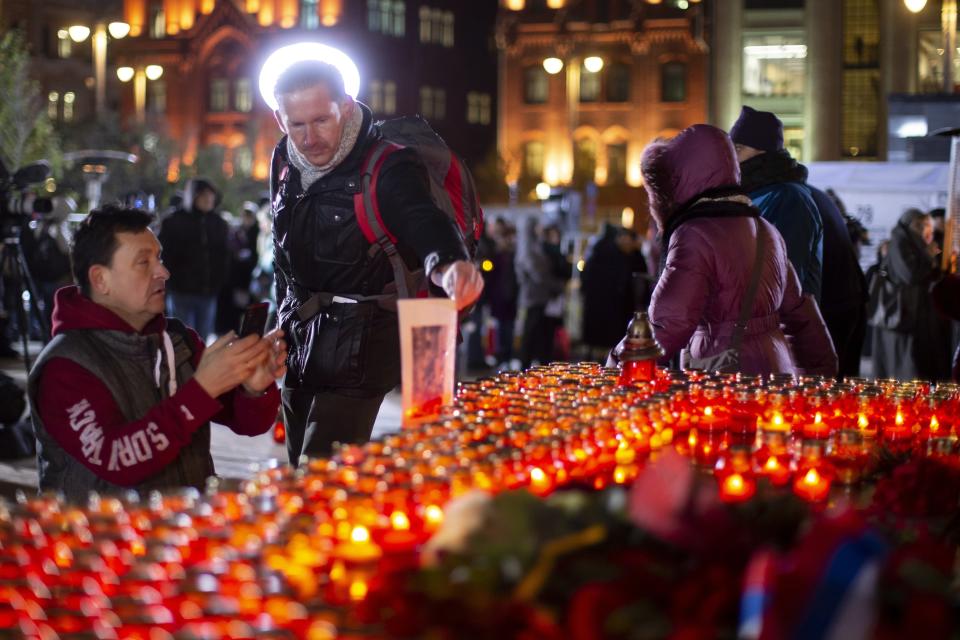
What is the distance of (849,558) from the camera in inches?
61.6

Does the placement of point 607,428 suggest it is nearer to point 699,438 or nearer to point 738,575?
point 699,438

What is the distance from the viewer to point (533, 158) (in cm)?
7088

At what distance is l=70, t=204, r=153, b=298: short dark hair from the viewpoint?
4.00m

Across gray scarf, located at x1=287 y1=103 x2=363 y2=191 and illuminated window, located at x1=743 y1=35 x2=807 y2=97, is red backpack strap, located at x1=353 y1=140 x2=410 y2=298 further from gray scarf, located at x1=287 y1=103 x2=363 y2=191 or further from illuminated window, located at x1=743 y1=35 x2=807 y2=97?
illuminated window, located at x1=743 y1=35 x2=807 y2=97

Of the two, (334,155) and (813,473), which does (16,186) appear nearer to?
(334,155)

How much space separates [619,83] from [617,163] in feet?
13.3

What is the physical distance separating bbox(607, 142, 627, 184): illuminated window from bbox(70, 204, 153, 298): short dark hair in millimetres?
65098

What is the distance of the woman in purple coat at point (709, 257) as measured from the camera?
17.2 ft

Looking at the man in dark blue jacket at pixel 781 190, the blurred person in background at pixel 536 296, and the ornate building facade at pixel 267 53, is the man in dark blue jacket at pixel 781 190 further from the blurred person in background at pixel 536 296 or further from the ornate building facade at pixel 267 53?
the ornate building facade at pixel 267 53

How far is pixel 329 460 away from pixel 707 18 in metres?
45.6

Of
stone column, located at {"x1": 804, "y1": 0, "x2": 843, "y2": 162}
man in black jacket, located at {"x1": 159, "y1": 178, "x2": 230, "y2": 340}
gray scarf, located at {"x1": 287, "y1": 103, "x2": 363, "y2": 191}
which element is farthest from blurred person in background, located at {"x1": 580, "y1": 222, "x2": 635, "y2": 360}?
stone column, located at {"x1": 804, "y1": 0, "x2": 843, "y2": 162}

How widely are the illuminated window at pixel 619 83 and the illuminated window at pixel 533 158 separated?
4128 millimetres

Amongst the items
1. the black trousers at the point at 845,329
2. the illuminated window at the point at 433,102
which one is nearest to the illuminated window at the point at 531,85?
the illuminated window at the point at 433,102

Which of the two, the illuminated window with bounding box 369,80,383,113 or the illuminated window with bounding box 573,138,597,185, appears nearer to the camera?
the illuminated window with bounding box 573,138,597,185
